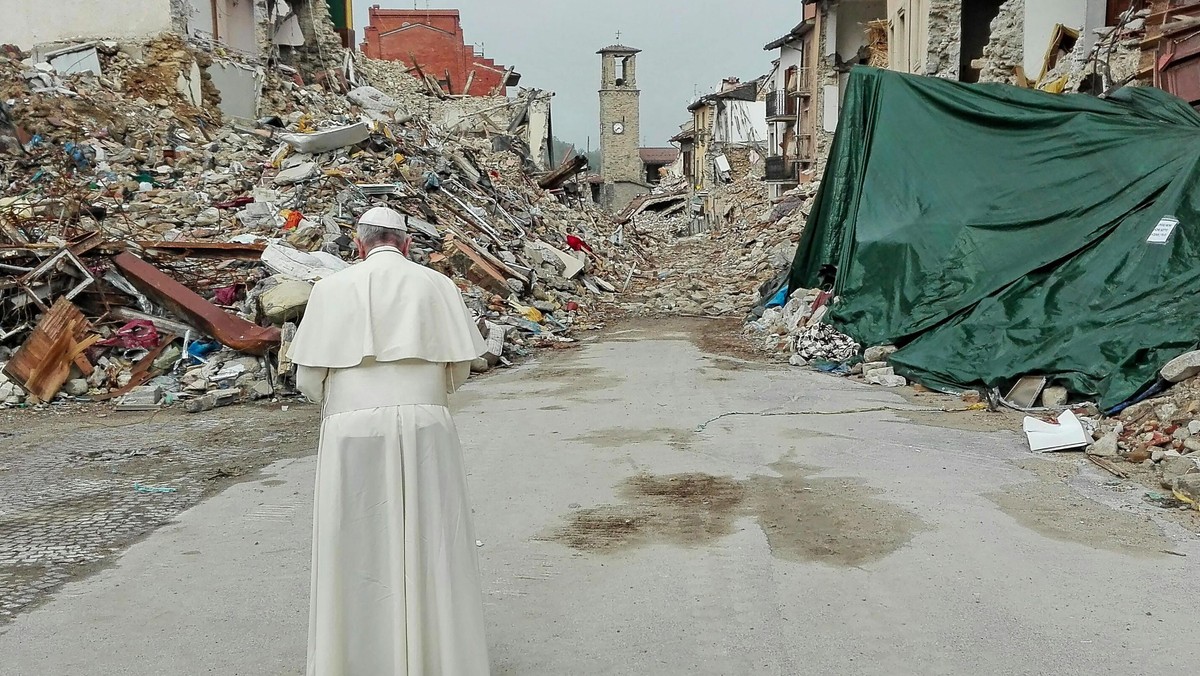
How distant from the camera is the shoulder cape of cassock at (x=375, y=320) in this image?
3031 millimetres

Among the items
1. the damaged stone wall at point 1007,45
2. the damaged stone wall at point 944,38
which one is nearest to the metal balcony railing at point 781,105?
the damaged stone wall at point 944,38

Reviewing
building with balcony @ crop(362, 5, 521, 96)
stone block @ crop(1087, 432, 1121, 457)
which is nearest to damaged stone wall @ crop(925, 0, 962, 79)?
stone block @ crop(1087, 432, 1121, 457)

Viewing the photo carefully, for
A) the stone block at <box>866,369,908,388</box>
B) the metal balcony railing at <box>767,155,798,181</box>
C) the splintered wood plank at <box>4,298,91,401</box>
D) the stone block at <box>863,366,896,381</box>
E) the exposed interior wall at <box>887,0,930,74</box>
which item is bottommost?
the stone block at <box>866,369,908,388</box>

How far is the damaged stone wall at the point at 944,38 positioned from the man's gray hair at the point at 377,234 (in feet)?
57.2

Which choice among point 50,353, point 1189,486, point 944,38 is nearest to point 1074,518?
point 1189,486

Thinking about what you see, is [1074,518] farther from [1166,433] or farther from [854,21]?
[854,21]

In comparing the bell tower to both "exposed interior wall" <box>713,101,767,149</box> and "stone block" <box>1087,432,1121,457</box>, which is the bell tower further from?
"stone block" <box>1087,432,1121,457</box>

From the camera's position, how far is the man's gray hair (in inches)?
125

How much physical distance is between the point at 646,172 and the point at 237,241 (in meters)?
61.3

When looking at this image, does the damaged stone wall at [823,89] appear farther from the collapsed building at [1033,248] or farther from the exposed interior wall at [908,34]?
the collapsed building at [1033,248]

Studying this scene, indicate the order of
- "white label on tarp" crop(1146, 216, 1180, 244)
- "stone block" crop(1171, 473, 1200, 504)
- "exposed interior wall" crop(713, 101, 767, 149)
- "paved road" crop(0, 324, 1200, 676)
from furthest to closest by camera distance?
"exposed interior wall" crop(713, 101, 767, 149) < "white label on tarp" crop(1146, 216, 1180, 244) < "stone block" crop(1171, 473, 1200, 504) < "paved road" crop(0, 324, 1200, 676)

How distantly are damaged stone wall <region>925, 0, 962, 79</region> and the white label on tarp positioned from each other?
35.9ft

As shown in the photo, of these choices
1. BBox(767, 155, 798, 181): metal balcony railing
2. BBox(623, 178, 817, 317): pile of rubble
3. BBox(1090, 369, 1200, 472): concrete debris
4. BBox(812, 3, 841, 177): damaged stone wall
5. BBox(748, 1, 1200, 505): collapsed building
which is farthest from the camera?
BBox(767, 155, 798, 181): metal balcony railing

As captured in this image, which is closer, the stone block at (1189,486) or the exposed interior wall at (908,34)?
the stone block at (1189,486)
